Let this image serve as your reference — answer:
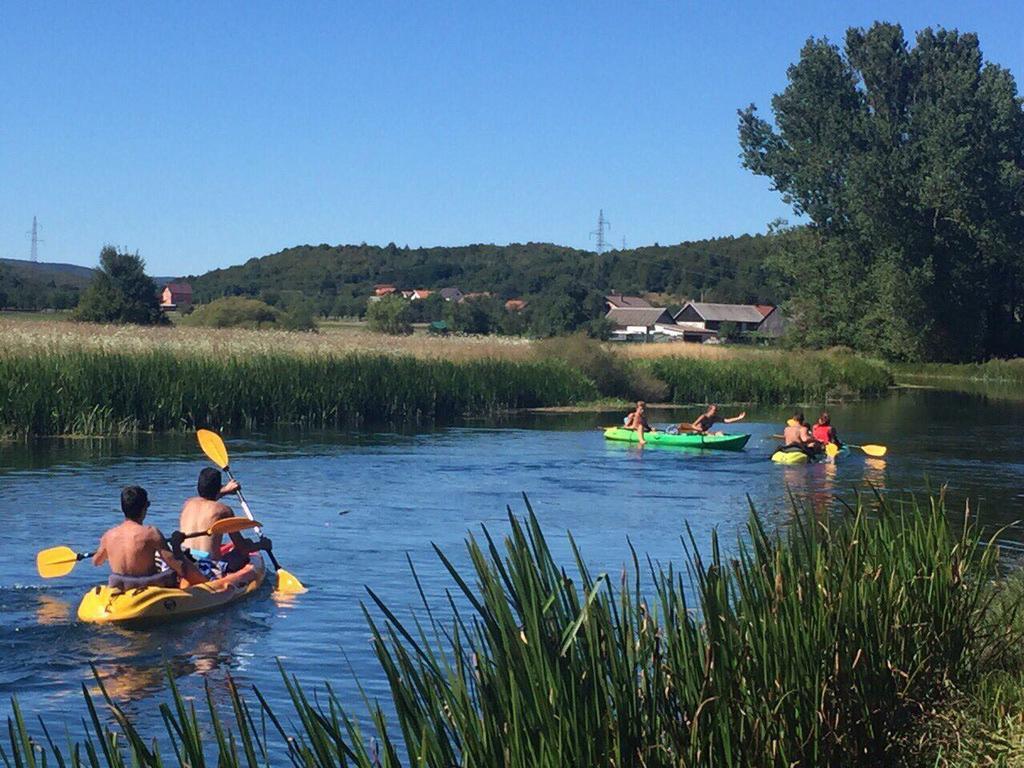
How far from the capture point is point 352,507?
19719 mm

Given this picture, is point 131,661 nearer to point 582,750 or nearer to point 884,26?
point 582,750

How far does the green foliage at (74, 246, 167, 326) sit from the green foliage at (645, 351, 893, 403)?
24.1 m

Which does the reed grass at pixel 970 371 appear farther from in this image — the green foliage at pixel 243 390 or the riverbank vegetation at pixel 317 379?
the green foliage at pixel 243 390

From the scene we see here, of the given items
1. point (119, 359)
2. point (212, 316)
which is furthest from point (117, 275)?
point (119, 359)

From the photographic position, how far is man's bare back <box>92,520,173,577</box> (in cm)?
1195

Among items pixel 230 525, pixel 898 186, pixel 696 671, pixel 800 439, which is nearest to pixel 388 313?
pixel 898 186

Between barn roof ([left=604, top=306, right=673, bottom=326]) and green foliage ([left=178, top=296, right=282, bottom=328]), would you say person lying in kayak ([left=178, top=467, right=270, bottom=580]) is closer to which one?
green foliage ([left=178, top=296, right=282, bottom=328])

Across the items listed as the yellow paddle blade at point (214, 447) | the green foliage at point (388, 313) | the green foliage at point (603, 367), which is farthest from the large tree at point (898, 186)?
the yellow paddle blade at point (214, 447)

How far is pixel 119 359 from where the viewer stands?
90.7ft

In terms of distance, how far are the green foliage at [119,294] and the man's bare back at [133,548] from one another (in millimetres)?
46408

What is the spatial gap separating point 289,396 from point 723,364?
2032 centimetres

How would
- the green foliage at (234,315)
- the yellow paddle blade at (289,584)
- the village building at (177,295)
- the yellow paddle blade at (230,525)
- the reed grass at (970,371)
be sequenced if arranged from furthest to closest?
1. the village building at (177,295)
2. the green foliage at (234,315)
3. the reed grass at (970,371)
4. the yellow paddle blade at (289,584)
5. the yellow paddle blade at (230,525)

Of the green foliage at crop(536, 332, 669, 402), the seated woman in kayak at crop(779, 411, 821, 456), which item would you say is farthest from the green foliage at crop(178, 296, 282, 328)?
the seated woman in kayak at crop(779, 411, 821, 456)

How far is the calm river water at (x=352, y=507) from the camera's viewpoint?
1086 cm
